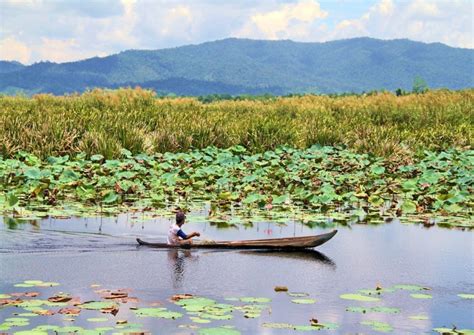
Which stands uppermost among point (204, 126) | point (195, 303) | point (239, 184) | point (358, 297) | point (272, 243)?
point (204, 126)

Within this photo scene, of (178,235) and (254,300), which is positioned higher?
(178,235)

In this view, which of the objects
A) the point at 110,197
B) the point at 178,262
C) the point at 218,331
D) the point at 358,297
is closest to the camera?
the point at 218,331

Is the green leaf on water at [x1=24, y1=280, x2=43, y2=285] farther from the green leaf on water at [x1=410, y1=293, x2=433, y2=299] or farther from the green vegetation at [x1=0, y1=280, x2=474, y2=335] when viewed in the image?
the green leaf on water at [x1=410, y1=293, x2=433, y2=299]

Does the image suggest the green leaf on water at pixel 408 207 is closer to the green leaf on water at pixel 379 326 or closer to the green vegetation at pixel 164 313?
the green vegetation at pixel 164 313

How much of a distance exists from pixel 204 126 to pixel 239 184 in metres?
6.80

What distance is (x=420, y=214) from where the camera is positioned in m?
15.2

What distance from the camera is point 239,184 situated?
17.8 meters

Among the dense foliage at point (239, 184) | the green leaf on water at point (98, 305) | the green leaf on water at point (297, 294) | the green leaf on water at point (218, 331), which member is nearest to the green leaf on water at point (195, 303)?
the green leaf on water at point (98, 305)

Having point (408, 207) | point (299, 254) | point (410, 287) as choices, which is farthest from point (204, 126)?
point (410, 287)

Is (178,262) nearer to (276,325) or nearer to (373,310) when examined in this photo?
(373,310)

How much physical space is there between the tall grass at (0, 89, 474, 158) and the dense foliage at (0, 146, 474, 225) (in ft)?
3.98

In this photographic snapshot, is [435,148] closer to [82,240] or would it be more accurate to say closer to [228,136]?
[228,136]

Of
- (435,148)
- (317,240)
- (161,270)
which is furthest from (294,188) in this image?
(435,148)

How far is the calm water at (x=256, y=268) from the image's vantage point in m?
7.95
